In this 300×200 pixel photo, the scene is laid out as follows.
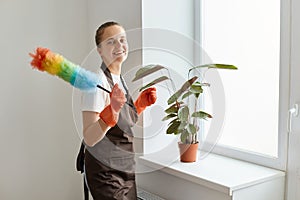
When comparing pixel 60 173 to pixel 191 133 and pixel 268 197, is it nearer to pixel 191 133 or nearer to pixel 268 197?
pixel 191 133

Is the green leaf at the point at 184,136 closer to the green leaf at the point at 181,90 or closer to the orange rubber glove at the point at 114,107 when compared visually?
the green leaf at the point at 181,90

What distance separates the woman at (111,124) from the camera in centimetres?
139

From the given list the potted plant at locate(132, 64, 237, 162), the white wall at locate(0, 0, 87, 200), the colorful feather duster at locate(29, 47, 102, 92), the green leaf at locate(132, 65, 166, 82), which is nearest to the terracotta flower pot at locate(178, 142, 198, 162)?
the potted plant at locate(132, 64, 237, 162)

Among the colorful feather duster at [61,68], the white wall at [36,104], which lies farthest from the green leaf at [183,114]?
the white wall at [36,104]

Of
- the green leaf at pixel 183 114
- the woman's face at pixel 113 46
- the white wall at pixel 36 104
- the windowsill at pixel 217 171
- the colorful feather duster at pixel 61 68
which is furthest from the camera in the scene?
the white wall at pixel 36 104

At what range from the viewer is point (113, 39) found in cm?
144

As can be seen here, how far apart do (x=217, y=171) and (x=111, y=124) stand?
563 mm

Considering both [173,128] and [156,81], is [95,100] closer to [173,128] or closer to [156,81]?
[156,81]

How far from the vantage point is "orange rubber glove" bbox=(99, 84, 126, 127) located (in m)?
1.32

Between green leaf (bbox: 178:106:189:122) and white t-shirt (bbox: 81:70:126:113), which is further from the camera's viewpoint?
green leaf (bbox: 178:106:189:122)

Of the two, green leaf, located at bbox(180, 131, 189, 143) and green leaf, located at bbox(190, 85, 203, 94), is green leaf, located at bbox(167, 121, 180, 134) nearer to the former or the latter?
green leaf, located at bbox(180, 131, 189, 143)

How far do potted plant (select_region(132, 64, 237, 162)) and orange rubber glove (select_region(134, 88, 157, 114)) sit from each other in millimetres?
48

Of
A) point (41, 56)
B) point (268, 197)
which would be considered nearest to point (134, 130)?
point (41, 56)

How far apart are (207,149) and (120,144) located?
52cm
